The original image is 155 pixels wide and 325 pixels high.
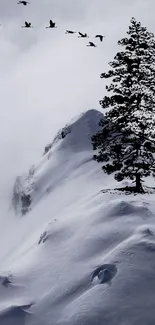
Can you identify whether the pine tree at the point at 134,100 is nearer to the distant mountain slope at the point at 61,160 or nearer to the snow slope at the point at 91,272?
the snow slope at the point at 91,272

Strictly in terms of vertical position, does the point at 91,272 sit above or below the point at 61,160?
below

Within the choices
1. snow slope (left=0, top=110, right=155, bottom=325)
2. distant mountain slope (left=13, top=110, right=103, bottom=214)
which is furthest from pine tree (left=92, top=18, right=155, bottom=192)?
distant mountain slope (left=13, top=110, right=103, bottom=214)

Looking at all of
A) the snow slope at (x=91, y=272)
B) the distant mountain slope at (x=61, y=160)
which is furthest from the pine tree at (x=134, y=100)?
the distant mountain slope at (x=61, y=160)

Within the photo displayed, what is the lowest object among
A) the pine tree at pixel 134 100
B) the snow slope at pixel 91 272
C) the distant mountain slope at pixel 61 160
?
the snow slope at pixel 91 272

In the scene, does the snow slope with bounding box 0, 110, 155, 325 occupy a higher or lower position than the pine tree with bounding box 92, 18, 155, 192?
lower

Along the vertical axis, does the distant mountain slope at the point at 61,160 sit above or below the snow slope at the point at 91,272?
above

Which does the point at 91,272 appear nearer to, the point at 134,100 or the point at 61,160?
the point at 134,100

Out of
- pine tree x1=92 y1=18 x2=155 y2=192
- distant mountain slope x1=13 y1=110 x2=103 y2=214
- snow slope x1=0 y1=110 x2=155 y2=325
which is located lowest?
snow slope x1=0 y1=110 x2=155 y2=325

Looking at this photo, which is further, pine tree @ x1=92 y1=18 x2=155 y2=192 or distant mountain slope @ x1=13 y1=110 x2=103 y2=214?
distant mountain slope @ x1=13 y1=110 x2=103 y2=214

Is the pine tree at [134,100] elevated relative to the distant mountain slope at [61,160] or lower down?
lower down

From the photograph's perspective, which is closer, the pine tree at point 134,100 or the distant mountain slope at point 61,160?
the pine tree at point 134,100

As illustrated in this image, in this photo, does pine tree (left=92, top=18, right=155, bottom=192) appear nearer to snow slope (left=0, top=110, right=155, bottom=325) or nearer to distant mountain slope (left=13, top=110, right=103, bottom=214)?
snow slope (left=0, top=110, right=155, bottom=325)

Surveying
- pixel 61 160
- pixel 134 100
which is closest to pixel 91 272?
pixel 134 100

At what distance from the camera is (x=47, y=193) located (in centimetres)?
5375
